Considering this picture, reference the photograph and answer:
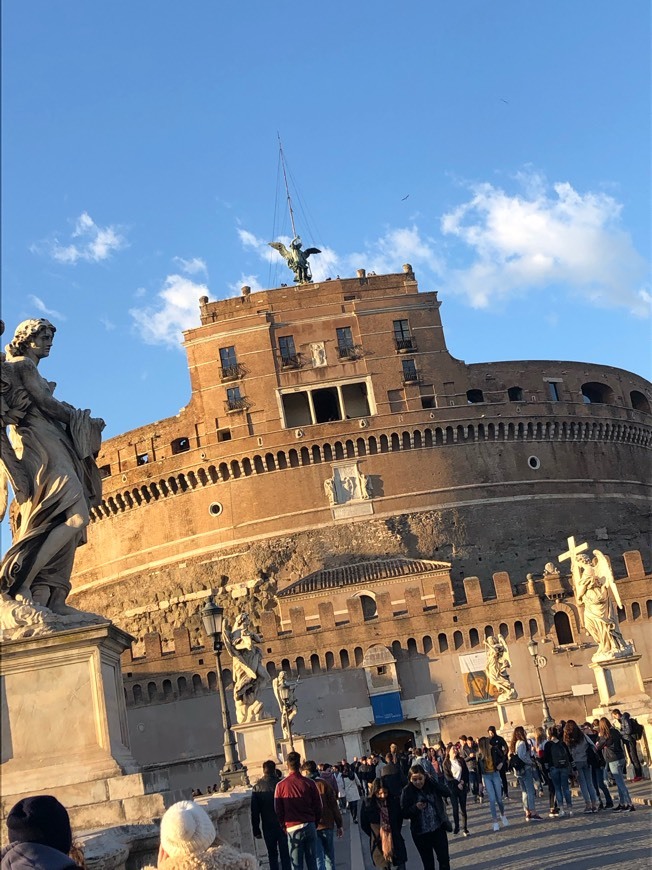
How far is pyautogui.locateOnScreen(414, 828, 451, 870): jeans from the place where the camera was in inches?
288

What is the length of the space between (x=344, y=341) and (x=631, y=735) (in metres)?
31.1

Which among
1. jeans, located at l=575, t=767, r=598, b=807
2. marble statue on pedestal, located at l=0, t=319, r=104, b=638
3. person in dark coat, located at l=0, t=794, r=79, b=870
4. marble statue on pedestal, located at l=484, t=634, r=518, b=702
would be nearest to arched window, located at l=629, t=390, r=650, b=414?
marble statue on pedestal, located at l=484, t=634, r=518, b=702

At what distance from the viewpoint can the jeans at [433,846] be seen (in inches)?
288

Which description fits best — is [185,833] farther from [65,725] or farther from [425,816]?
[425,816]

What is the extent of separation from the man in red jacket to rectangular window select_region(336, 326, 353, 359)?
37001 millimetres

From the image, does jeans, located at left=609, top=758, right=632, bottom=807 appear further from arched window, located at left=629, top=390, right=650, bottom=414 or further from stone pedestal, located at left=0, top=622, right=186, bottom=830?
arched window, located at left=629, top=390, right=650, bottom=414

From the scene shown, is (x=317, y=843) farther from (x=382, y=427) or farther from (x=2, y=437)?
(x=382, y=427)

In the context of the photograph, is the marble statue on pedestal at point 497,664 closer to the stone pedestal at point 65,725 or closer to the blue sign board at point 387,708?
the blue sign board at point 387,708

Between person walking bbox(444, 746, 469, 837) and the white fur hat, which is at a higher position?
the white fur hat

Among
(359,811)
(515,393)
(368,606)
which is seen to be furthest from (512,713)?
(515,393)

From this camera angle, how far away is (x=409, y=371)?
4419 centimetres

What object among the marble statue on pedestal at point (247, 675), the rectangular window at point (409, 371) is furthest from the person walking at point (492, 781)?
the rectangular window at point (409, 371)

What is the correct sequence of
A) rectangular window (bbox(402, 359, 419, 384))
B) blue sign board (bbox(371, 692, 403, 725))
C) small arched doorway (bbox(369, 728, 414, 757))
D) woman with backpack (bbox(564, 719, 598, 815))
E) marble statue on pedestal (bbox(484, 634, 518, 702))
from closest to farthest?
woman with backpack (bbox(564, 719, 598, 815)), marble statue on pedestal (bbox(484, 634, 518, 702)), blue sign board (bbox(371, 692, 403, 725)), small arched doorway (bbox(369, 728, 414, 757)), rectangular window (bbox(402, 359, 419, 384))

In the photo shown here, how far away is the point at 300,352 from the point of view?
4419 cm
